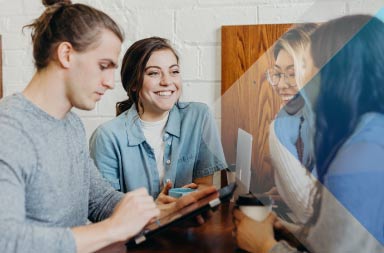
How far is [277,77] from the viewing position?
0.88 m

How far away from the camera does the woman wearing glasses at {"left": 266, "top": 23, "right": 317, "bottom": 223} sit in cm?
61

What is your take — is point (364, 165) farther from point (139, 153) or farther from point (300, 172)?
point (139, 153)

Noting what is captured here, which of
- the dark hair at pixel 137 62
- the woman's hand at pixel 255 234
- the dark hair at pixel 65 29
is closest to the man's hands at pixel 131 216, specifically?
the woman's hand at pixel 255 234

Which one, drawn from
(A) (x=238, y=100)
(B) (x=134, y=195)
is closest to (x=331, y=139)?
(B) (x=134, y=195)

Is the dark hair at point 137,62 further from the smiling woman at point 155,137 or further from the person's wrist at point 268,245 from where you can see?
the person's wrist at point 268,245

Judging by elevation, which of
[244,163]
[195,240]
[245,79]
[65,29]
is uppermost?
[65,29]

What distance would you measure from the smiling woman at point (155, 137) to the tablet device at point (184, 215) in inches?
11.5

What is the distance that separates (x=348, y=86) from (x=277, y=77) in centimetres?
34

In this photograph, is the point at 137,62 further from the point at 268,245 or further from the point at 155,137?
the point at 268,245

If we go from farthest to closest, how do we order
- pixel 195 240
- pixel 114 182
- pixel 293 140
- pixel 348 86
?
pixel 114 182
pixel 195 240
pixel 293 140
pixel 348 86

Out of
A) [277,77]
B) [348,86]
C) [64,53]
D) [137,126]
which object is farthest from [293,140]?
[137,126]

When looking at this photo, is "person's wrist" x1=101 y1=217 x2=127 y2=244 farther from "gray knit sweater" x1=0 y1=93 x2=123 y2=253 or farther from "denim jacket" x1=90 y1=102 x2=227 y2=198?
"denim jacket" x1=90 y1=102 x2=227 y2=198

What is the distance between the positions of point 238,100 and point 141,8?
0.35 meters

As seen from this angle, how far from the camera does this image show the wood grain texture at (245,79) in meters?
0.97
